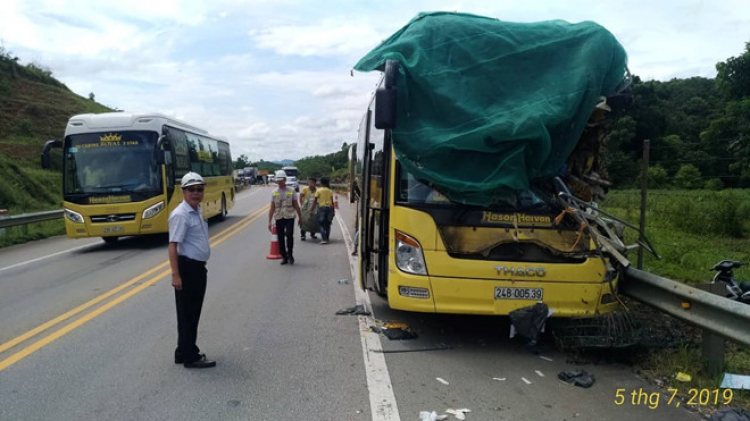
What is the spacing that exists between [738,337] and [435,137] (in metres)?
3.03

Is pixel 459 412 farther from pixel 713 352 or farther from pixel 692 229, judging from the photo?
pixel 692 229

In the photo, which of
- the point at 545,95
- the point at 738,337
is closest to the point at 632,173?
the point at 545,95

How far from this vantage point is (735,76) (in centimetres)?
3017

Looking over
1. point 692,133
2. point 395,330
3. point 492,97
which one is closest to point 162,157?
point 395,330

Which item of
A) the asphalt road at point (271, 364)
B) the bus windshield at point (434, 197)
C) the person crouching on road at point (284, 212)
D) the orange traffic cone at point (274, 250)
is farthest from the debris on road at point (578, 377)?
the orange traffic cone at point (274, 250)

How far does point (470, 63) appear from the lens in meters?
5.77

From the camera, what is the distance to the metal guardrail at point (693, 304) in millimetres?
3986

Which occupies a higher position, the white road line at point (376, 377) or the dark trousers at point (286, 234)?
the dark trousers at point (286, 234)

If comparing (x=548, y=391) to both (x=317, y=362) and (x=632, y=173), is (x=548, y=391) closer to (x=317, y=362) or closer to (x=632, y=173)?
(x=317, y=362)

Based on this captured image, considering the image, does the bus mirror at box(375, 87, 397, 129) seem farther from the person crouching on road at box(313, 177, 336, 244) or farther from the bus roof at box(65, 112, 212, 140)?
the bus roof at box(65, 112, 212, 140)

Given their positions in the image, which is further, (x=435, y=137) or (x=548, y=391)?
(x=435, y=137)
